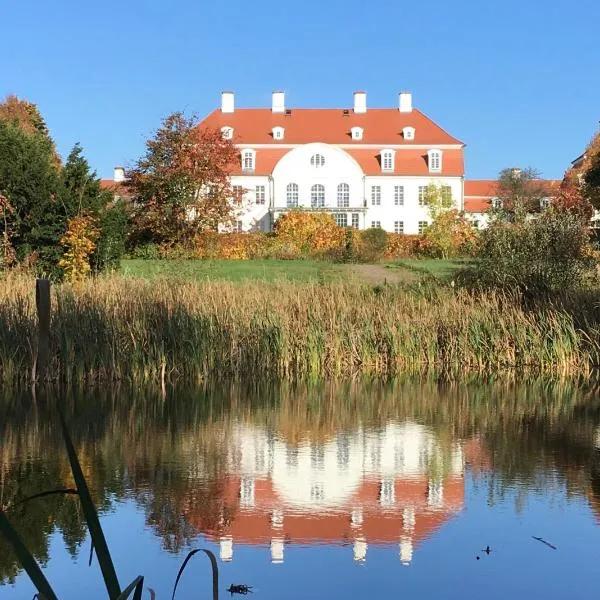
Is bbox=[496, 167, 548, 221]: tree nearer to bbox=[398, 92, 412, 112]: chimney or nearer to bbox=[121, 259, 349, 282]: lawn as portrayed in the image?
bbox=[398, 92, 412, 112]: chimney

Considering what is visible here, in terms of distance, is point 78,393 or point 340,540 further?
point 78,393

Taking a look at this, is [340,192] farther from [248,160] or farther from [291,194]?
[248,160]

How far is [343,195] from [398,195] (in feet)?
13.7

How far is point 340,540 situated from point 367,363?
8.59 meters

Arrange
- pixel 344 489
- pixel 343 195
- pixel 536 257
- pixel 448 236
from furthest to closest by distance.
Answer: pixel 343 195
pixel 448 236
pixel 536 257
pixel 344 489

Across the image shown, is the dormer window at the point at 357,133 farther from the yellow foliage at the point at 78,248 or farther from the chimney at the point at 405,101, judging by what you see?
the yellow foliage at the point at 78,248

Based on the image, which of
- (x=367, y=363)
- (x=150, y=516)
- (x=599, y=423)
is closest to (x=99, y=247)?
(x=367, y=363)

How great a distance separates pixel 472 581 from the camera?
486 centimetres

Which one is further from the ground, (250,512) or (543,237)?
(543,237)

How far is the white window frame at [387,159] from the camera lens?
212ft

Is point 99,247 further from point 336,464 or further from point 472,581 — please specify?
point 472,581

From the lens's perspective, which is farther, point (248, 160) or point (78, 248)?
point (248, 160)

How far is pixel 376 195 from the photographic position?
2522 inches

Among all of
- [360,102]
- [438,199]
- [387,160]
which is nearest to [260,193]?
[387,160]
